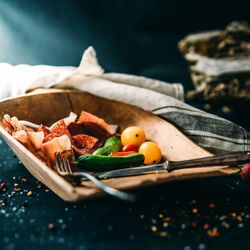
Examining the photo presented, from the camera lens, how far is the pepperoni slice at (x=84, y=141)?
1072mm

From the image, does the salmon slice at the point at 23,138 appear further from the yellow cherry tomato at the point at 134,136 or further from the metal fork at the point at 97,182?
the yellow cherry tomato at the point at 134,136

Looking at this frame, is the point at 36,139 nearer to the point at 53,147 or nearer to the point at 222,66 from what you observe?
the point at 53,147

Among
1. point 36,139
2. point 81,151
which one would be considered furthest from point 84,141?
point 36,139

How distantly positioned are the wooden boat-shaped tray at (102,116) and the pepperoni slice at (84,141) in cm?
19

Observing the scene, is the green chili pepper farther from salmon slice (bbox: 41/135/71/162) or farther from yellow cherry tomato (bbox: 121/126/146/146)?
yellow cherry tomato (bbox: 121/126/146/146)

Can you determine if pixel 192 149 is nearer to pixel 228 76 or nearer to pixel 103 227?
pixel 103 227

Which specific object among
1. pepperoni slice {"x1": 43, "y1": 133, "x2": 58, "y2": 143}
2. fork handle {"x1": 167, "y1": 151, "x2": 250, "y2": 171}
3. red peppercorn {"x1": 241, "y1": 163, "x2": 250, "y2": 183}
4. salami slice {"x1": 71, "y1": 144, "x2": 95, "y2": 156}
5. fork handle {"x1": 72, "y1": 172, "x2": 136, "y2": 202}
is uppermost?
pepperoni slice {"x1": 43, "y1": 133, "x2": 58, "y2": 143}

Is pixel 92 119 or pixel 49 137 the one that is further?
pixel 92 119

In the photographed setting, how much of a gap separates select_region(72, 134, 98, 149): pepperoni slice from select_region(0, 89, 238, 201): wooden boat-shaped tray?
0.63 feet

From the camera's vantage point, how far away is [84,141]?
1084 millimetres

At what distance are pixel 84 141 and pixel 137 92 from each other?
41 centimetres

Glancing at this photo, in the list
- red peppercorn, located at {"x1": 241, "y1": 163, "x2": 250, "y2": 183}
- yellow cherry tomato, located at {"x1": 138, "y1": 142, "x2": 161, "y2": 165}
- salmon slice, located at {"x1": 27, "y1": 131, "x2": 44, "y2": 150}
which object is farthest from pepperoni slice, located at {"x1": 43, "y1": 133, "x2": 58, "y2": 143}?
red peppercorn, located at {"x1": 241, "y1": 163, "x2": 250, "y2": 183}

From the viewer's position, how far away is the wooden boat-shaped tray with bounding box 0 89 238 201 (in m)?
0.73

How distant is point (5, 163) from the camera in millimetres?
1130
